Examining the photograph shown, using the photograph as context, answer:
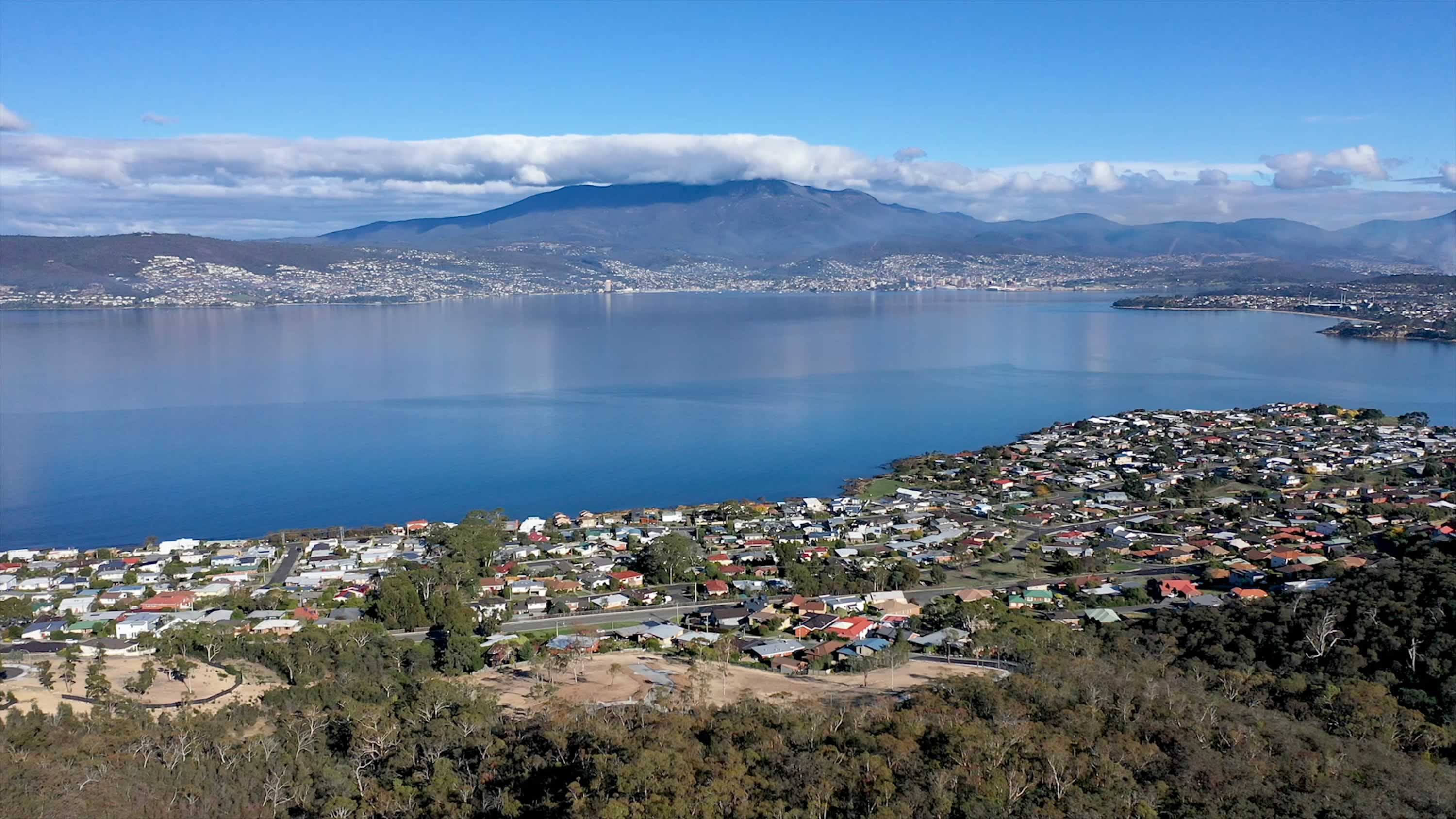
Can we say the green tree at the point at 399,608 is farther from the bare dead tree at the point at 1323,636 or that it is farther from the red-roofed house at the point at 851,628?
the bare dead tree at the point at 1323,636

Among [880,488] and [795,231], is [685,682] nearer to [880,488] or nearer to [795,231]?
[880,488]

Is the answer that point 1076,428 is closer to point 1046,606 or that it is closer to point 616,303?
point 1046,606

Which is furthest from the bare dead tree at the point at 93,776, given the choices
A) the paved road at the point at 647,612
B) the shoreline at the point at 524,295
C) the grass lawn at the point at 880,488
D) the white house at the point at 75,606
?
the shoreline at the point at 524,295

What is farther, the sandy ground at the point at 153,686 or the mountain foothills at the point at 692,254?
the mountain foothills at the point at 692,254

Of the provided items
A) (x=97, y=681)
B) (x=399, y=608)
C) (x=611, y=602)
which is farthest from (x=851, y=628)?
(x=97, y=681)

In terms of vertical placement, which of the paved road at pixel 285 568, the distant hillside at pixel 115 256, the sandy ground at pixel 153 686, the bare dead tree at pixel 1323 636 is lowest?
the paved road at pixel 285 568

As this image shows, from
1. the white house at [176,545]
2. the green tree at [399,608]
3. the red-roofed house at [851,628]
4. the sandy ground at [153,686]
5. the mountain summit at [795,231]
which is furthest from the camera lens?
the mountain summit at [795,231]

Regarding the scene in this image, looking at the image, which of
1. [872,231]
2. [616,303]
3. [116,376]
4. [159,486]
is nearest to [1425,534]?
[159,486]
